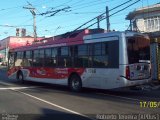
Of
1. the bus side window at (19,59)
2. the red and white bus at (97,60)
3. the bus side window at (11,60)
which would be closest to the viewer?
the red and white bus at (97,60)

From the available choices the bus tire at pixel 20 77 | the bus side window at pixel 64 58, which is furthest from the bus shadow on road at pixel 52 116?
the bus tire at pixel 20 77

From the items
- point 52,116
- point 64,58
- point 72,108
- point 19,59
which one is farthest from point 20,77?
point 52,116

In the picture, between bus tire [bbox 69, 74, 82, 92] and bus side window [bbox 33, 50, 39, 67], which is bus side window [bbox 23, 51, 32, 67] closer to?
bus side window [bbox 33, 50, 39, 67]

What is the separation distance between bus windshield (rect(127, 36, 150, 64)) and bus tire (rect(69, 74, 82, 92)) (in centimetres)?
336

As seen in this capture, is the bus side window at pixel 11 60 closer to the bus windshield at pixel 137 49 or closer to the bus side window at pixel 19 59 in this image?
the bus side window at pixel 19 59

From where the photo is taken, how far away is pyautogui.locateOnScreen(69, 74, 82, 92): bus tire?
17531mm

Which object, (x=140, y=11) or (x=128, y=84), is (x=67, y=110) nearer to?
(x=128, y=84)

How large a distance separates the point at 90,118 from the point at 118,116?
804 mm

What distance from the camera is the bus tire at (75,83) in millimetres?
17531

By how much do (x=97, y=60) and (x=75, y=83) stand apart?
219 centimetres

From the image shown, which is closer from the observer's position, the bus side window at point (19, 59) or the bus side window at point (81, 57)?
the bus side window at point (81, 57)
